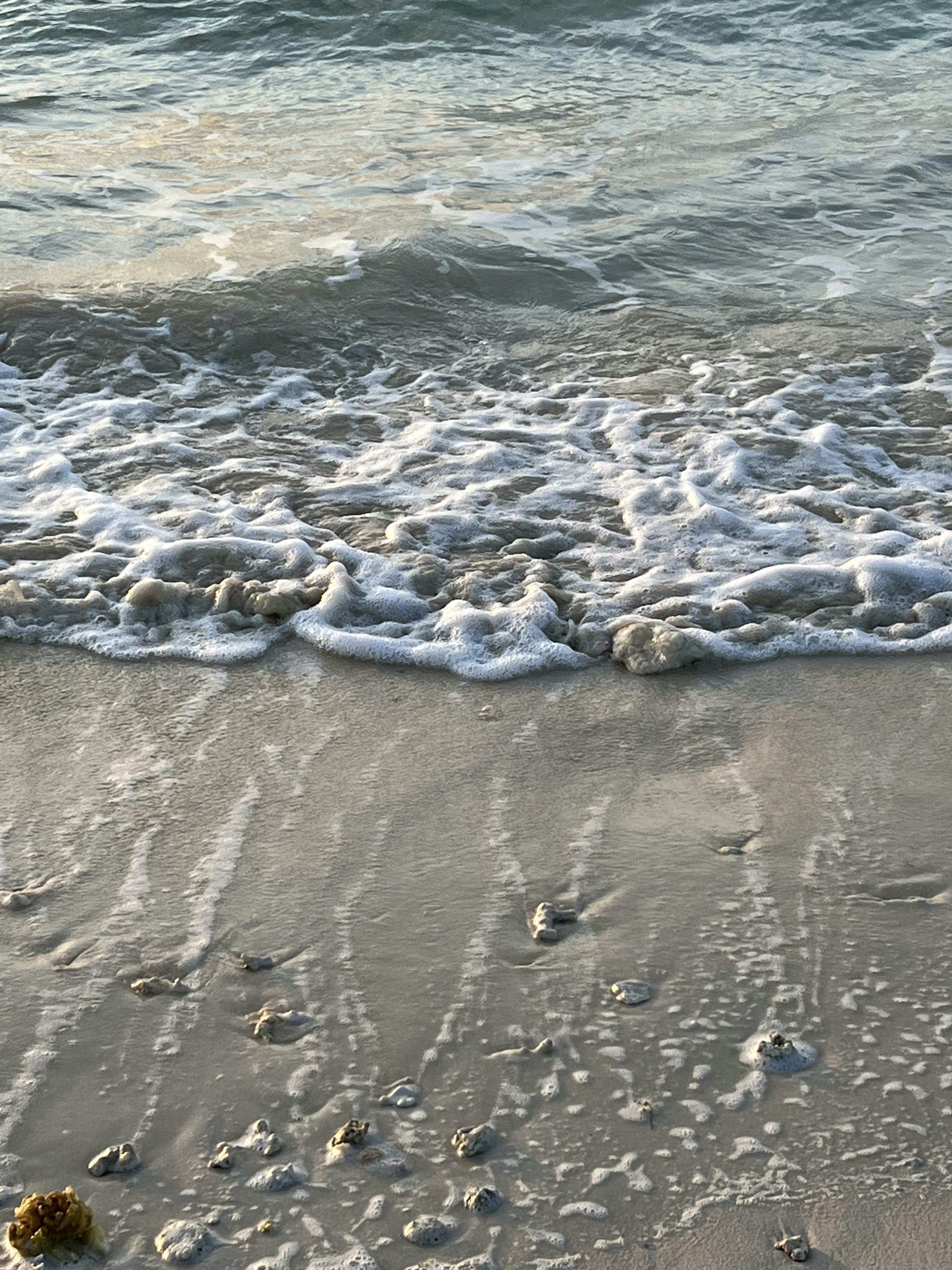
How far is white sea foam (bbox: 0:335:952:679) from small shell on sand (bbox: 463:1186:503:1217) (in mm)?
1798

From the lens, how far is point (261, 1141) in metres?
2.07

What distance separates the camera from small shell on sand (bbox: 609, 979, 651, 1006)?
2350 millimetres

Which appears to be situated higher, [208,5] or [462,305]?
[208,5]

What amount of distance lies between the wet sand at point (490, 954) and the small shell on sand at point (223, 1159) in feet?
0.04

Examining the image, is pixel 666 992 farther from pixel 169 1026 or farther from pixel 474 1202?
pixel 169 1026

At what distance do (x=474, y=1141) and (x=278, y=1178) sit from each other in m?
0.34

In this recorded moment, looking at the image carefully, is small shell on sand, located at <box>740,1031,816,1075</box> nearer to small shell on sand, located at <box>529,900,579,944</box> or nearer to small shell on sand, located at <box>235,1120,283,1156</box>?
small shell on sand, located at <box>529,900,579,944</box>

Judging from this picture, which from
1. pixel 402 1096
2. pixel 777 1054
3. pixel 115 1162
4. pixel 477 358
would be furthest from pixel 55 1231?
Result: pixel 477 358

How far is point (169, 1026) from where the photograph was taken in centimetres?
230

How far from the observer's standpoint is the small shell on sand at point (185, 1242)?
1.88 metres

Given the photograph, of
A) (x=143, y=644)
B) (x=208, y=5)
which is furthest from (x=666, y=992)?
(x=208, y=5)

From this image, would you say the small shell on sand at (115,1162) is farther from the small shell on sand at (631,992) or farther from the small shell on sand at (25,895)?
the small shell on sand at (631,992)

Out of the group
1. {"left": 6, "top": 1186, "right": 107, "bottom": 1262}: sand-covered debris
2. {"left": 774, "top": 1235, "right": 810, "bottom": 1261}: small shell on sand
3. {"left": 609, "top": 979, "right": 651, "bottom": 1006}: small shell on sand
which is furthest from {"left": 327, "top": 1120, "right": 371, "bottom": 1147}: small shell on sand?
{"left": 774, "top": 1235, "right": 810, "bottom": 1261}: small shell on sand

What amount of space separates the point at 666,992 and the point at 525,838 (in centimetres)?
58
